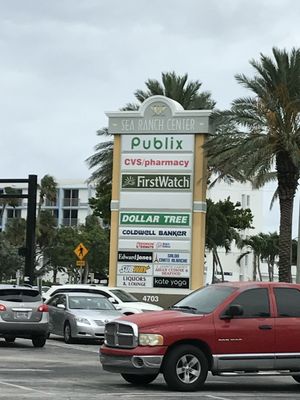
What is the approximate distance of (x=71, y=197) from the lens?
4437 inches

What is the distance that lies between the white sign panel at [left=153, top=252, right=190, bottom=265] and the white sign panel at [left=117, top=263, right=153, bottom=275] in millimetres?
447

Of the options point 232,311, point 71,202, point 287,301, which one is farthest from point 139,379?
point 71,202

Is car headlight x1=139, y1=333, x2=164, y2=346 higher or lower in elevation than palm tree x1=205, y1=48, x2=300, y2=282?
lower

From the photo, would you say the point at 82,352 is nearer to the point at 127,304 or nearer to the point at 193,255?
the point at 127,304

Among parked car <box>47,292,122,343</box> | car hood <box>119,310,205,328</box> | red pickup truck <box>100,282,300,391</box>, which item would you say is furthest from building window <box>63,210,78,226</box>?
car hood <box>119,310,205,328</box>

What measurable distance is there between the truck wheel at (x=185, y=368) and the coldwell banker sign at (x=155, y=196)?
22574mm

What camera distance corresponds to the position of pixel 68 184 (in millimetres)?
113500

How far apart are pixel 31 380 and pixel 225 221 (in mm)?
45230

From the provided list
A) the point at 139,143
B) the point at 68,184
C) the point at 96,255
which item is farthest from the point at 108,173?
the point at 68,184

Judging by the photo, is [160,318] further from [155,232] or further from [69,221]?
[69,221]

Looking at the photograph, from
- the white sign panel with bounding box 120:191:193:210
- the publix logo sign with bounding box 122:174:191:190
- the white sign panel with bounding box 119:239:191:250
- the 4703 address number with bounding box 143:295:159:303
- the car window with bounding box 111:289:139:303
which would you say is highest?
the publix logo sign with bounding box 122:174:191:190

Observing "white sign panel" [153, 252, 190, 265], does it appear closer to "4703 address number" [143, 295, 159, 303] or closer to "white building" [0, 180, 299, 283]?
"4703 address number" [143, 295, 159, 303]

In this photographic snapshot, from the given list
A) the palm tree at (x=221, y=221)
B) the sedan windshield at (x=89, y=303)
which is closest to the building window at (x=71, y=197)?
the palm tree at (x=221, y=221)

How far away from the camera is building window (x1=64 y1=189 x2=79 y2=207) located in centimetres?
11231
